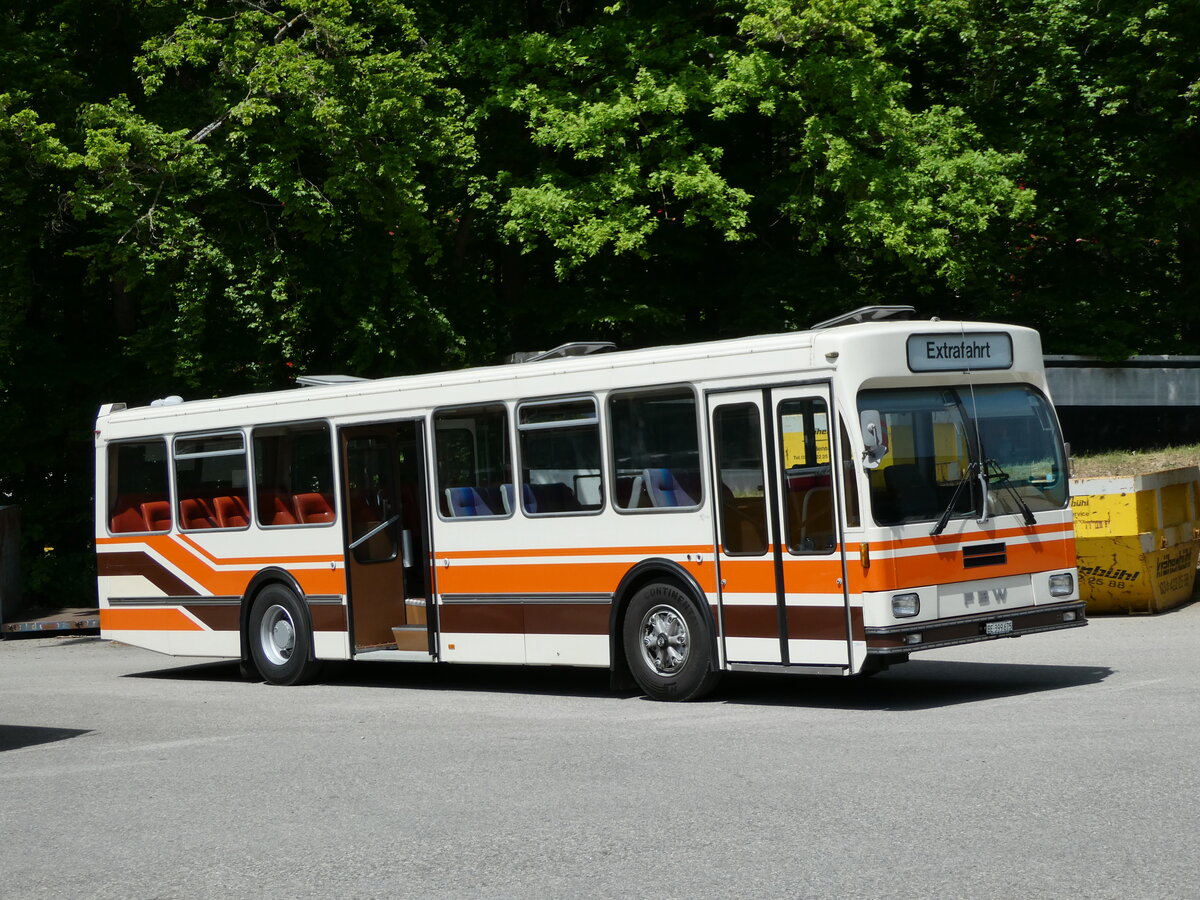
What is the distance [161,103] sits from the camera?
81.9 feet

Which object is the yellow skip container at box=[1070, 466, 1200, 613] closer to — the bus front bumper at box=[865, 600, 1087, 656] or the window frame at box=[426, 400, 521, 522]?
the bus front bumper at box=[865, 600, 1087, 656]

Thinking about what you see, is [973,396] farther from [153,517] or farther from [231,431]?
[153,517]

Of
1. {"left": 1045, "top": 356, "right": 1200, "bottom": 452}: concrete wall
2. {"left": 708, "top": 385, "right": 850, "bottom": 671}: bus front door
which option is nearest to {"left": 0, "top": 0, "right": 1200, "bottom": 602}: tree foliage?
{"left": 1045, "top": 356, "right": 1200, "bottom": 452}: concrete wall

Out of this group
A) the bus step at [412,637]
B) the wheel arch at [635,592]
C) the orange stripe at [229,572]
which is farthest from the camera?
the orange stripe at [229,572]

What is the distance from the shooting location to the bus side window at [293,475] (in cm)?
1602

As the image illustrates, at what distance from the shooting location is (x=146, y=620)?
58.6ft

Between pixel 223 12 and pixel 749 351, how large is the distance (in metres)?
15.7

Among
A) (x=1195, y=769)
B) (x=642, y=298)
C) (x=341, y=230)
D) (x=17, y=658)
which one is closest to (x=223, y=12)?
(x=341, y=230)

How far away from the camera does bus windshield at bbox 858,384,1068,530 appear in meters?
11.8

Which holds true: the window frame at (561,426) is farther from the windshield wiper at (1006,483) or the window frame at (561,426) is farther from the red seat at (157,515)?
the red seat at (157,515)

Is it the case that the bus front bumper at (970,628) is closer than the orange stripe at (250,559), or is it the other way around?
the bus front bumper at (970,628)

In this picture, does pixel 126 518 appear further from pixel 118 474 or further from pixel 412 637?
pixel 412 637

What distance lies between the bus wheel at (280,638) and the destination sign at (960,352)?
6.97 meters

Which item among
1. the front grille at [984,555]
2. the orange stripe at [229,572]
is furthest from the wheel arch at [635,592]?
the orange stripe at [229,572]
